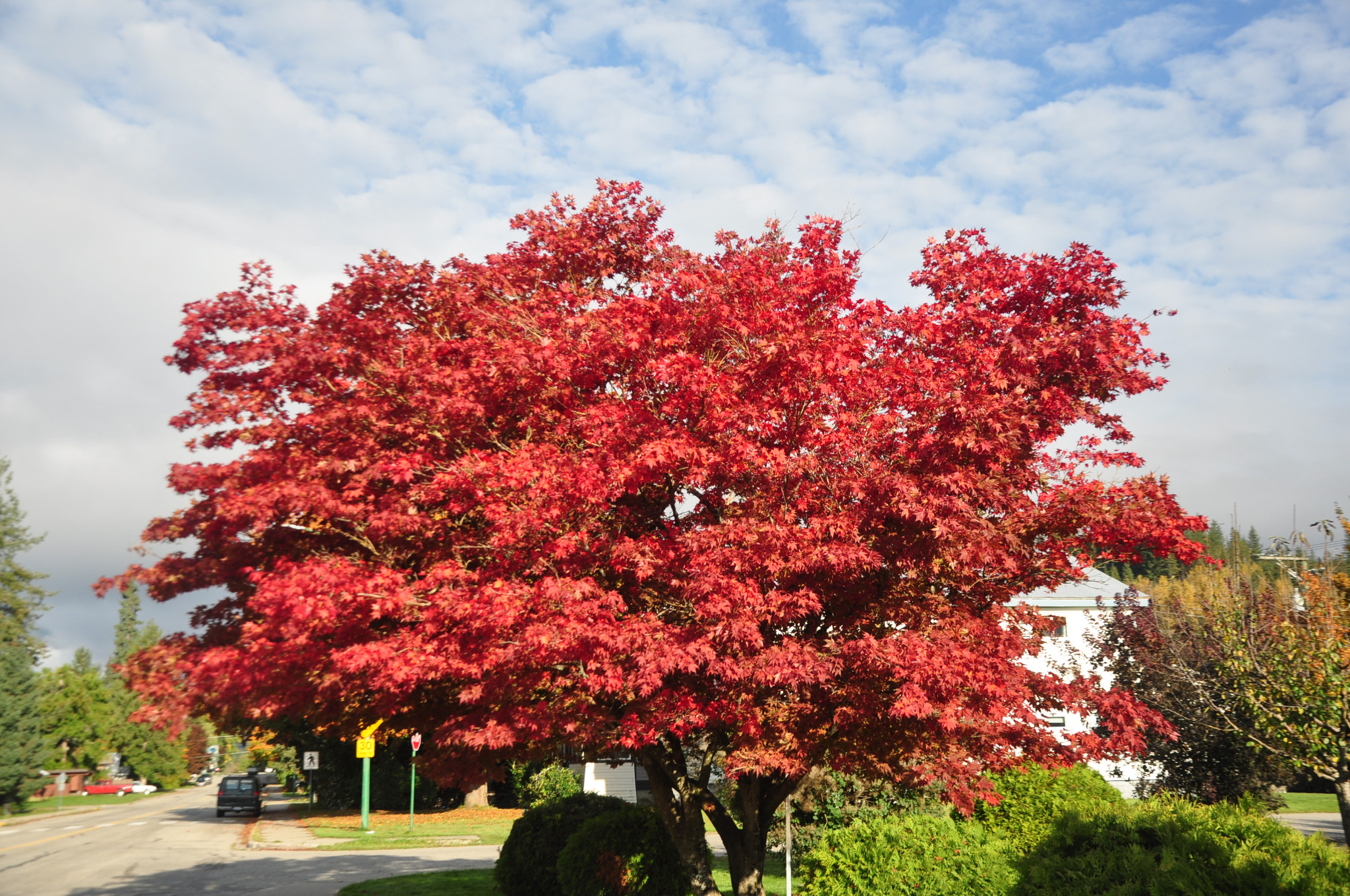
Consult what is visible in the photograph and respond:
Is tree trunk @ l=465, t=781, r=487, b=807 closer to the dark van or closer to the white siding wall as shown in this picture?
the white siding wall

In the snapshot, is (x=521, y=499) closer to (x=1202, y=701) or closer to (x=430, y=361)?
(x=430, y=361)

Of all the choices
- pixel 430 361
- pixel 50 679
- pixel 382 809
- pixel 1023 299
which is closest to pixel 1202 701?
pixel 1023 299

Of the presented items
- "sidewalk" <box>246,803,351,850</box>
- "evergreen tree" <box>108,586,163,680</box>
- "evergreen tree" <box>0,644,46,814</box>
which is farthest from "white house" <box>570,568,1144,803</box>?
"evergreen tree" <box>108,586,163,680</box>

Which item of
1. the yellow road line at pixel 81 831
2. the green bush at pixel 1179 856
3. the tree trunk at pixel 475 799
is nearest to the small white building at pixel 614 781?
the tree trunk at pixel 475 799

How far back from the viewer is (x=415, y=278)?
9.98 m

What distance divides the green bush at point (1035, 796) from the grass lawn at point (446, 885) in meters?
3.83

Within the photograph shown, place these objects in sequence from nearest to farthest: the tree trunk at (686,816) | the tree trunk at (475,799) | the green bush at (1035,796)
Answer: the tree trunk at (686,816), the green bush at (1035,796), the tree trunk at (475,799)

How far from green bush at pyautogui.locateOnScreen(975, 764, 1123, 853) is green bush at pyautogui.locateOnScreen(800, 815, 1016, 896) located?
12.4ft

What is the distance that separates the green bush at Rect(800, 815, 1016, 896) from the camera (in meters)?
9.15

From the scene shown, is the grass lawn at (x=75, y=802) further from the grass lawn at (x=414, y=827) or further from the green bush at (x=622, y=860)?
the green bush at (x=622, y=860)

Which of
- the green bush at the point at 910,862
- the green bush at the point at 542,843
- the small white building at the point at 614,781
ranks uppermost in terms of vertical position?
the green bush at the point at 910,862

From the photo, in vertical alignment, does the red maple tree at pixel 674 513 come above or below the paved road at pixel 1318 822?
above

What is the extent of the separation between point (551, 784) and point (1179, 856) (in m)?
26.8

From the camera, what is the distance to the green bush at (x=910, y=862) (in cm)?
915
